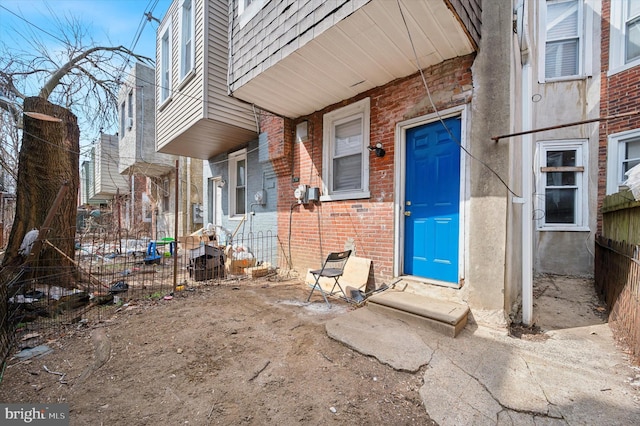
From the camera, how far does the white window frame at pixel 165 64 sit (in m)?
7.48

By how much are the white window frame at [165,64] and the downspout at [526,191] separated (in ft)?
25.5

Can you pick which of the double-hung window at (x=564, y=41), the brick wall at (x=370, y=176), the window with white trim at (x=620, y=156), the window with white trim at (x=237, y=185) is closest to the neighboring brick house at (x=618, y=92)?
the window with white trim at (x=620, y=156)

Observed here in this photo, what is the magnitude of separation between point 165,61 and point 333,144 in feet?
21.0

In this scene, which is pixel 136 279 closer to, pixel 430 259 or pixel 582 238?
pixel 430 259

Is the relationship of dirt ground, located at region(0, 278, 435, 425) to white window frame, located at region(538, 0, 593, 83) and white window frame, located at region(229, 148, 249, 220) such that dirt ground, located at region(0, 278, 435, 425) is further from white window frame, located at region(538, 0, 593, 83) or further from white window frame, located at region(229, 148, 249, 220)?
white window frame, located at region(538, 0, 593, 83)

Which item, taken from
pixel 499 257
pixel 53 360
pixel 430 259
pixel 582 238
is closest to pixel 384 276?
pixel 430 259

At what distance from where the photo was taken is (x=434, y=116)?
369 centimetres

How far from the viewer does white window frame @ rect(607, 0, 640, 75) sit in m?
5.56

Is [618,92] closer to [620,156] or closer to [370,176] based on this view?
[620,156]

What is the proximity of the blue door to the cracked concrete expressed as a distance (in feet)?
3.29

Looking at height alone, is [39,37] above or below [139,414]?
above

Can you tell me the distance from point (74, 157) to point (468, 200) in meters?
6.65

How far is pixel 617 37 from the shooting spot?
18.5 feet

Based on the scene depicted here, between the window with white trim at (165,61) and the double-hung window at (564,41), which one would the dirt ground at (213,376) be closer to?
the window with white trim at (165,61)
